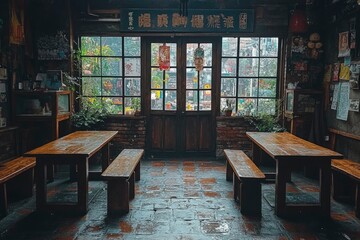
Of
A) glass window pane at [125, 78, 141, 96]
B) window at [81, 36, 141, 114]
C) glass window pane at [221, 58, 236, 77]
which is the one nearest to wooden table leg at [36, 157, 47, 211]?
window at [81, 36, 141, 114]

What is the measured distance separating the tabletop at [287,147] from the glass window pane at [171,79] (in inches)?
88.3

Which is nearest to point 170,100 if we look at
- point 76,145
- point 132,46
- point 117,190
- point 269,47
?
point 132,46

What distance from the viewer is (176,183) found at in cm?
549

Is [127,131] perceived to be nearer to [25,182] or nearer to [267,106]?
[25,182]

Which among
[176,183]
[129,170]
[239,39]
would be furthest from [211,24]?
[129,170]

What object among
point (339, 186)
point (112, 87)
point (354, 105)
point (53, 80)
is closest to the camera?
point (339, 186)

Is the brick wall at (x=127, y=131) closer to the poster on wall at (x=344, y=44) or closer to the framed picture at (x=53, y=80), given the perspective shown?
the framed picture at (x=53, y=80)

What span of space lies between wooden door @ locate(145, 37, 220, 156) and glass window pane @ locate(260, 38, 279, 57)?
3.11 feet

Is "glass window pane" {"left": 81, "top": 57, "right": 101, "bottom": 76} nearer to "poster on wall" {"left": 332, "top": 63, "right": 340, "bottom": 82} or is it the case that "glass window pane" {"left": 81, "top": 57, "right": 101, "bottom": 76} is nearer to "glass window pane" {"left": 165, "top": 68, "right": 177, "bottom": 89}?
"glass window pane" {"left": 165, "top": 68, "right": 177, "bottom": 89}

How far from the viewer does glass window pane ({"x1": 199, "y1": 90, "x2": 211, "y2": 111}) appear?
7.18m

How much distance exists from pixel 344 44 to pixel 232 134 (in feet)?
8.53

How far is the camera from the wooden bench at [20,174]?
406 centimetres

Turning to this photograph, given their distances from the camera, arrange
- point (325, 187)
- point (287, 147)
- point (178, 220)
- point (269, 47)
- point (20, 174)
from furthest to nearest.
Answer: point (269, 47), point (20, 174), point (287, 147), point (325, 187), point (178, 220)

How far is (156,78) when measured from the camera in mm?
7164
